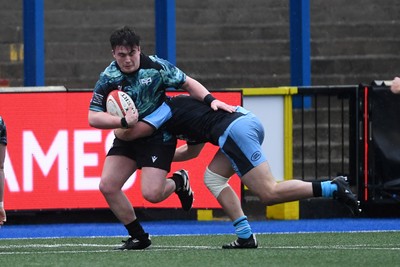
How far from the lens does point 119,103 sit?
1002 centimetres

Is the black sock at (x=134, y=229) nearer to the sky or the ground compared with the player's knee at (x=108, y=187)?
nearer to the ground

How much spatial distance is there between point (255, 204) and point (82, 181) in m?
2.30

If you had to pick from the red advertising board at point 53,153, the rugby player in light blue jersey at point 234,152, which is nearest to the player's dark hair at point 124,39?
the rugby player in light blue jersey at point 234,152

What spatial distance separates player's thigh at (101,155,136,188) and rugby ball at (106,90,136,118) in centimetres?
40

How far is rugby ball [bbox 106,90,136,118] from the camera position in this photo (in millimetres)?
10016

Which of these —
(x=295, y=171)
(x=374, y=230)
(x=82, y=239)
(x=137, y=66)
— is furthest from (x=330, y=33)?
(x=137, y=66)

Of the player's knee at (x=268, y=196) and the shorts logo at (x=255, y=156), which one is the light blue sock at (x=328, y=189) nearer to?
the player's knee at (x=268, y=196)

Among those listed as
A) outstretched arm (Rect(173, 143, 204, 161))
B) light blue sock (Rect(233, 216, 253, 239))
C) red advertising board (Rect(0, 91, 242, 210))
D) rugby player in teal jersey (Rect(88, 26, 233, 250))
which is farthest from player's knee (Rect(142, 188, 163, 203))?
red advertising board (Rect(0, 91, 242, 210))

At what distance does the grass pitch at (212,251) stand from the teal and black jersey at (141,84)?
1106mm

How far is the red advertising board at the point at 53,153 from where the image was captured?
46.2 ft

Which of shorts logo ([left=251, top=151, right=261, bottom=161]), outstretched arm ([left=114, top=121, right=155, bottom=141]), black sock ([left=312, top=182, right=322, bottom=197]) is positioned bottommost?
black sock ([left=312, top=182, right=322, bottom=197])

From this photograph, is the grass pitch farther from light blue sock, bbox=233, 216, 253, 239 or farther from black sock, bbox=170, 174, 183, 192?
black sock, bbox=170, 174, 183, 192

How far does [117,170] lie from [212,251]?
935 mm

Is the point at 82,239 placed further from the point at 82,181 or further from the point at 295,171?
the point at 295,171
